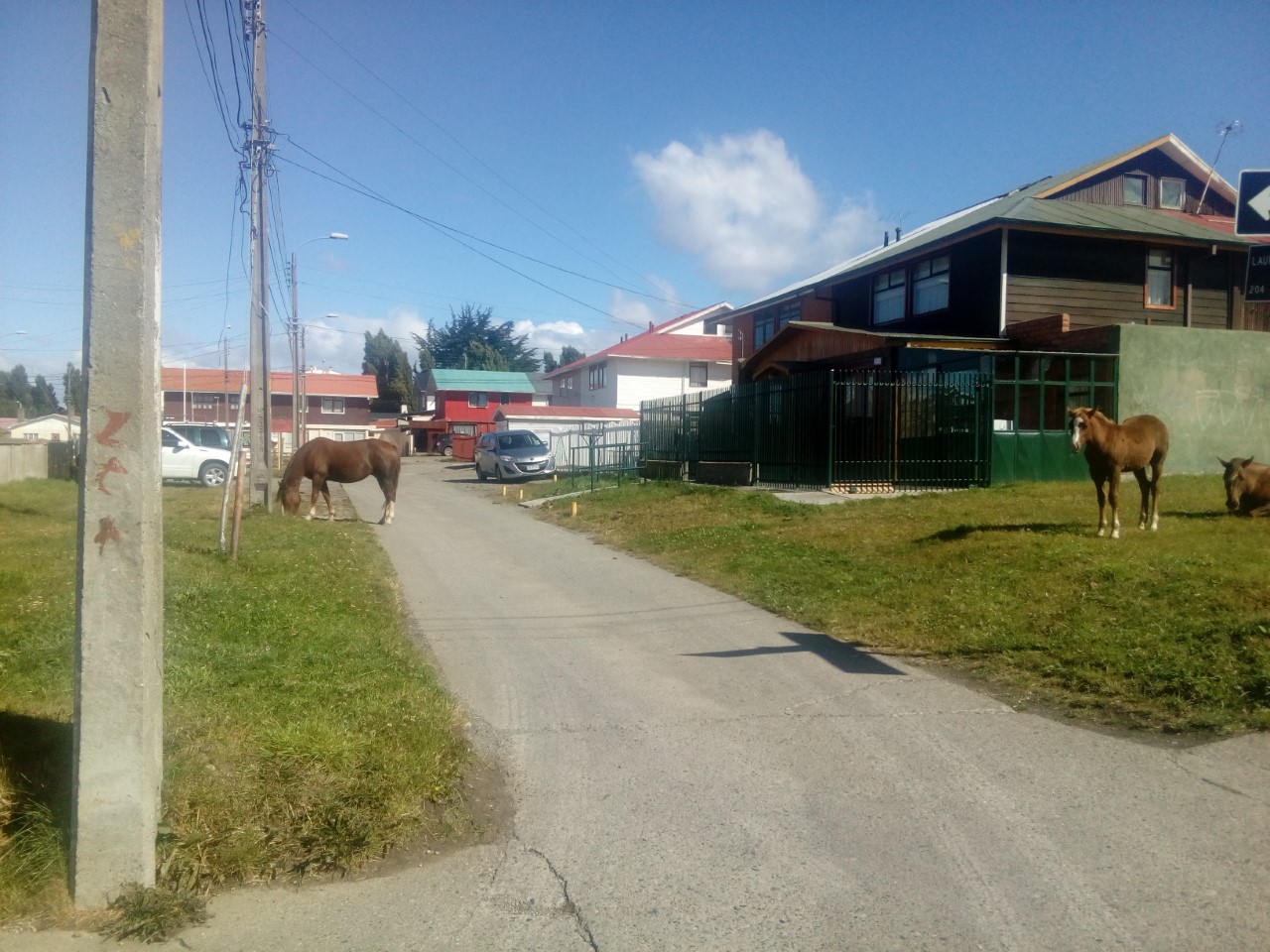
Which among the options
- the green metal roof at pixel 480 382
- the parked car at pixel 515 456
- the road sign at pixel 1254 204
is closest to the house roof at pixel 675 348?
the green metal roof at pixel 480 382

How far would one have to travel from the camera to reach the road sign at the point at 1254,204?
675 centimetres

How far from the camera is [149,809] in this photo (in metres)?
4.12

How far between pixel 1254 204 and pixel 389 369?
104857 mm

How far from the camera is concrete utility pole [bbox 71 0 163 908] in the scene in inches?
159

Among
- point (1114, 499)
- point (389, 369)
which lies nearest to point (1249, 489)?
point (1114, 499)

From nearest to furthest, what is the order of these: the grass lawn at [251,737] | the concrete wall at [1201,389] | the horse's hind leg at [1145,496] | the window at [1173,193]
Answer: the grass lawn at [251,737] < the horse's hind leg at [1145,496] < the concrete wall at [1201,389] < the window at [1173,193]

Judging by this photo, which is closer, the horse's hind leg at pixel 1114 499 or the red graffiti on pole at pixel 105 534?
the red graffiti on pole at pixel 105 534

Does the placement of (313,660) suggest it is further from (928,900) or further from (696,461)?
(696,461)

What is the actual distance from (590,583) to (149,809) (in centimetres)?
871

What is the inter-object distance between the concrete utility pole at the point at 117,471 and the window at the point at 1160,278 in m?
25.3

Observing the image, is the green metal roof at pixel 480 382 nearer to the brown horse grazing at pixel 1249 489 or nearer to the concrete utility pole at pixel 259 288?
the concrete utility pole at pixel 259 288

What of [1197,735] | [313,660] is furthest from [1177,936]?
[313,660]

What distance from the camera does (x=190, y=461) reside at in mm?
29391

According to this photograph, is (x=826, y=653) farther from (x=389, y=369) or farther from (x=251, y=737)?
(x=389, y=369)
